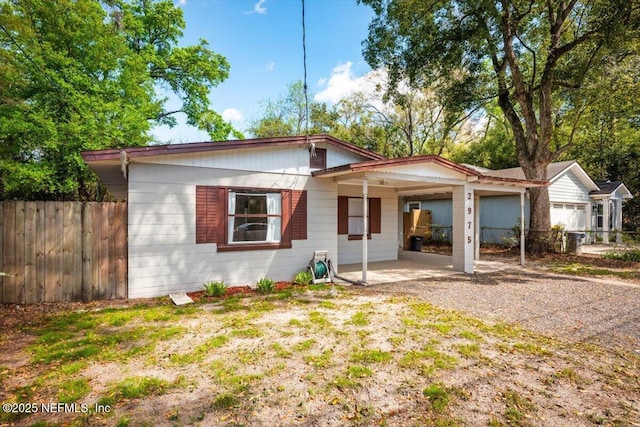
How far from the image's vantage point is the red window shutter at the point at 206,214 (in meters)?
7.01

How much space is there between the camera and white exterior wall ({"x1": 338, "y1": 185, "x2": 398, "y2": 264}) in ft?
36.6

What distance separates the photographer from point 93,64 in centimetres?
1281

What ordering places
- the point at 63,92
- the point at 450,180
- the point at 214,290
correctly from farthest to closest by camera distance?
the point at 63,92, the point at 450,180, the point at 214,290

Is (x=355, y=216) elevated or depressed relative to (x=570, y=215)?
depressed

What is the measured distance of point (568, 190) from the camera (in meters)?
17.6

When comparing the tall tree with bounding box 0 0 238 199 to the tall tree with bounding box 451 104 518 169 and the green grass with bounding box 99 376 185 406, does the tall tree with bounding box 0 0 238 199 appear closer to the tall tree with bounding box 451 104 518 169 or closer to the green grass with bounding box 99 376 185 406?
the green grass with bounding box 99 376 185 406

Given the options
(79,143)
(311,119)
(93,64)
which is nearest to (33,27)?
(93,64)

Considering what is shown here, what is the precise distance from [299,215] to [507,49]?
37.2 feet

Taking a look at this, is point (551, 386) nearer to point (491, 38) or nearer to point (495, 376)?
point (495, 376)

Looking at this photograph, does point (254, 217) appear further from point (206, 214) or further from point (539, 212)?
point (539, 212)

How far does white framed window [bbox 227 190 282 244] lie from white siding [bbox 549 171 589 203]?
1588 centimetres

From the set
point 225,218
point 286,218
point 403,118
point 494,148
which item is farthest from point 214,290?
point 494,148

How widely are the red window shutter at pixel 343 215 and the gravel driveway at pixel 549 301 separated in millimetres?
3522

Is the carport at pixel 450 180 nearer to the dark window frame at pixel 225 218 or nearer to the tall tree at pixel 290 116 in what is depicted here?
the dark window frame at pixel 225 218
